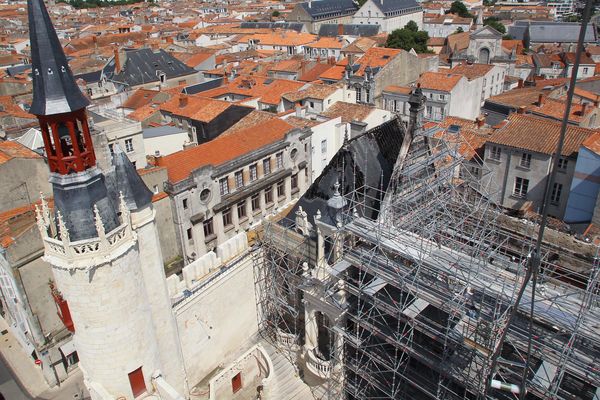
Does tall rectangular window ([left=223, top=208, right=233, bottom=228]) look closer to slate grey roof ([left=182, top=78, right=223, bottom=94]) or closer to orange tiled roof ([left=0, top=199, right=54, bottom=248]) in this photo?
orange tiled roof ([left=0, top=199, right=54, bottom=248])

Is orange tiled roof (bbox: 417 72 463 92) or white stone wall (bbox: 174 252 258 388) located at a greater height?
orange tiled roof (bbox: 417 72 463 92)

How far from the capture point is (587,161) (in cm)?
3272

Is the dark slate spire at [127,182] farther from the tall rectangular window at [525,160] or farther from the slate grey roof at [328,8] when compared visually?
the slate grey roof at [328,8]

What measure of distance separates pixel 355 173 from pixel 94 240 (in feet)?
46.8

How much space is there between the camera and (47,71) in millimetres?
16344

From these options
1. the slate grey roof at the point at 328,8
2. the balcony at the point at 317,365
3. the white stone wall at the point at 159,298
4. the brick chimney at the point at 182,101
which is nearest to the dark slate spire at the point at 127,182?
the white stone wall at the point at 159,298

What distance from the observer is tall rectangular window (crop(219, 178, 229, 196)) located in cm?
3471

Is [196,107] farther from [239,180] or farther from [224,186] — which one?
[224,186]

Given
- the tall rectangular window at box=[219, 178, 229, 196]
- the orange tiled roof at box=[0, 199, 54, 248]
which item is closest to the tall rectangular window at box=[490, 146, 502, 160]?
the tall rectangular window at box=[219, 178, 229, 196]

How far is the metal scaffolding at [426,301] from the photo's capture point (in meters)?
15.8

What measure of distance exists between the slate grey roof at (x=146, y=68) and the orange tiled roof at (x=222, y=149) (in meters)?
32.5

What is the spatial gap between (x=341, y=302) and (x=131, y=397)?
984cm

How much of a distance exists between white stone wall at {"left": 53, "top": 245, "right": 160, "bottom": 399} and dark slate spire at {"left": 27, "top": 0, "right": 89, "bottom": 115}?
575cm

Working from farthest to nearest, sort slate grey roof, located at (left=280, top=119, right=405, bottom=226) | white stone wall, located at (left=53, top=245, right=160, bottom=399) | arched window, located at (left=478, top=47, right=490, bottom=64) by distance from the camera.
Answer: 1. arched window, located at (left=478, top=47, right=490, bottom=64)
2. slate grey roof, located at (left=280, top=119, right=405, bottom=226)
3. white stone wall, located at (left=53, top=245, right=160, bottom=399)
